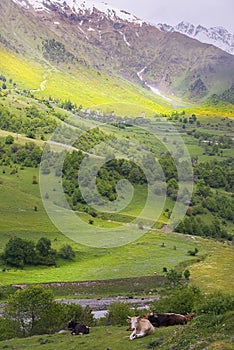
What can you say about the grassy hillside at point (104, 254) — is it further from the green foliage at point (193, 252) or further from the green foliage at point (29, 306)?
the green foliage at point (29, 306)

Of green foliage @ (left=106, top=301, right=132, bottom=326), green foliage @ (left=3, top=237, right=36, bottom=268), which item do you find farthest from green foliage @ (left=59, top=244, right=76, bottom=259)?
green foliage @ (left=106, top=301, right=132, bottom=326)

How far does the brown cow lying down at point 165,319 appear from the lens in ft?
102

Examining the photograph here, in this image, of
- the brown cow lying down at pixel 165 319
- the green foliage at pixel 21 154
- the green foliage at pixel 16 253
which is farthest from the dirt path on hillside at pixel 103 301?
the green foliage at pixel 21 154

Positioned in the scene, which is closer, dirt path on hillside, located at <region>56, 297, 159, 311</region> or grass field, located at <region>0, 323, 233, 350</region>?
grass field, located at <region>0, 323, 233, 350</region>

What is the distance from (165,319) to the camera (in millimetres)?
31094

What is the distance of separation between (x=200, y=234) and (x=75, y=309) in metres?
106

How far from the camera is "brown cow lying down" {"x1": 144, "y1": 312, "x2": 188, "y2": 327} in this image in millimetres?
30938

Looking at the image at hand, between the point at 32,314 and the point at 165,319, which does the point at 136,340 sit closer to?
the point at 165,319

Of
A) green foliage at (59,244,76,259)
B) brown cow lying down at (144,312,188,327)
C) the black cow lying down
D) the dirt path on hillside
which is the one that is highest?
green foliage at (59,244,76,259)

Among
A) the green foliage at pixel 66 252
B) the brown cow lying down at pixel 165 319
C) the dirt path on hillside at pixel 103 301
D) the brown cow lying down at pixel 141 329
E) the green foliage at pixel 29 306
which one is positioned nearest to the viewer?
the brown cow lying down at pixel 141 329

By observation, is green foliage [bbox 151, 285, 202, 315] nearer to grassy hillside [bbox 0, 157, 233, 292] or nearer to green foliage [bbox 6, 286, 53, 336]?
green foliage [bbox 6, 286, 53, 336]

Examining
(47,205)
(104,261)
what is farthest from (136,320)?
(47,205)

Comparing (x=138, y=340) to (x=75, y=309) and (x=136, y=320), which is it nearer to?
(x=136, y=320)

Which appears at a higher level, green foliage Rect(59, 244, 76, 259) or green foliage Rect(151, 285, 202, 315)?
green foliage Rect(59, 244, 76, 259)
